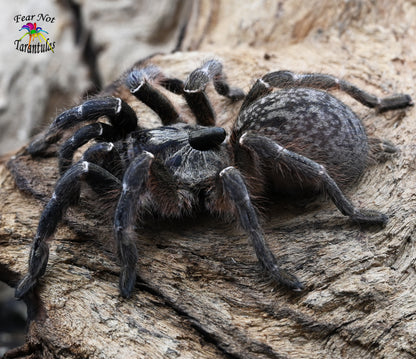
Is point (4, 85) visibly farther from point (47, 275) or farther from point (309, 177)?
point (309, 177)

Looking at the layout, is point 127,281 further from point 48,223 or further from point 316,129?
point 316,129

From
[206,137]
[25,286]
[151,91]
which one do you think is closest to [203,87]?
[151,91]

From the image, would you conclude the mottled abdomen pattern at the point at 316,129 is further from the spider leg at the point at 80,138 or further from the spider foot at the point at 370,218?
the spider leg at the point at 80,138

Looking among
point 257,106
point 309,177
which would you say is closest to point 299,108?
point 257,106

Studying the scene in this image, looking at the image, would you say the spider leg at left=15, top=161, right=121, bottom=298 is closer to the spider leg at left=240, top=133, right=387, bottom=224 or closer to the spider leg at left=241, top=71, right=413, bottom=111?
the spider leg at left=240, top=133, right=387, bottom=224

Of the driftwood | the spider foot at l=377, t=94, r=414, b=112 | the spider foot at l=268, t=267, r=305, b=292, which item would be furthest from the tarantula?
the spider foot at l=377, t=94, r=414, b=112
